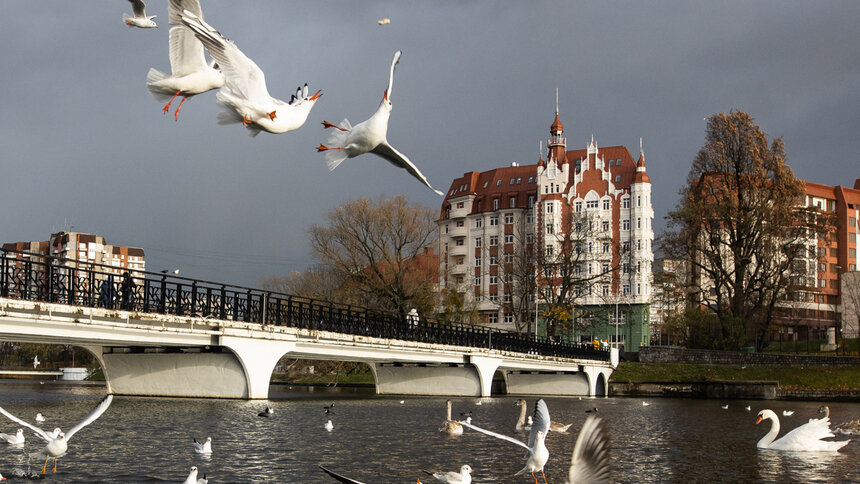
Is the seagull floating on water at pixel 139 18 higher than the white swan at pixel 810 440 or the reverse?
higher

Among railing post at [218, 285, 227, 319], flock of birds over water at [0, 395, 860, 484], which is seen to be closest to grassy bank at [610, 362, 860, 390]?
flock of birds over water at [0, 395, 860, 484]

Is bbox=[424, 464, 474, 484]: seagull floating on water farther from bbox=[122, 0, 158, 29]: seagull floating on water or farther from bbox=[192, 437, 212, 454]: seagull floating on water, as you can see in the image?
bbox=[122, 0, 158, 29]: seagull floating on water

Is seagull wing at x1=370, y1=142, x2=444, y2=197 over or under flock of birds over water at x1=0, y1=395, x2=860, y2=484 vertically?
over

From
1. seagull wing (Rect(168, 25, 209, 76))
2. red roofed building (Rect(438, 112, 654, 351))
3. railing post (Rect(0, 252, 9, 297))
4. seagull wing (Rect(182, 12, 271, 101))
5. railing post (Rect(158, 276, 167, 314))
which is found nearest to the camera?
seagull wing (Rect(182, 12, 271, 101))

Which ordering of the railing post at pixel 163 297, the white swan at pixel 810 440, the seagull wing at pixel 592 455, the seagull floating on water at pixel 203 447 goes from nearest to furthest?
1. the seagull wing at pixel 592 455
2. the seagull floating on water at pixel 203 447
3. the white swan at pixel 810 440
4. the railing post at pixel 163 297

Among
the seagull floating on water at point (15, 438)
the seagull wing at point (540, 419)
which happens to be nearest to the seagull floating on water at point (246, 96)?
the seagull wing at point (540, 419)

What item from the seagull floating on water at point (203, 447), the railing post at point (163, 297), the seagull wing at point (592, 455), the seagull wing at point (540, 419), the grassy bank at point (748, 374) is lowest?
the grassy bank at point (748, 374)

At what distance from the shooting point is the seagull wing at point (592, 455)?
523 centimetres

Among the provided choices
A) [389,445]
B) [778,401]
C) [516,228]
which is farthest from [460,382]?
[516,228]

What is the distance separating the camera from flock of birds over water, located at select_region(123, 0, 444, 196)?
7.34 metres

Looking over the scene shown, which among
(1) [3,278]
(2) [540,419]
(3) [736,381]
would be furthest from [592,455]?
(3) [736,381]

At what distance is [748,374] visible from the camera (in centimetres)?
5972

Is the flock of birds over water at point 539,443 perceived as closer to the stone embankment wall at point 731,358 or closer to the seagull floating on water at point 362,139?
the seagull floating on water at point 362,139

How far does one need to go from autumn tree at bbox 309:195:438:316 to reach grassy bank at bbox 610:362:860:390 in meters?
15.9
